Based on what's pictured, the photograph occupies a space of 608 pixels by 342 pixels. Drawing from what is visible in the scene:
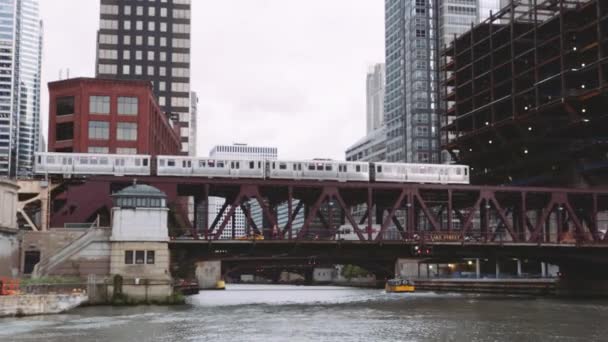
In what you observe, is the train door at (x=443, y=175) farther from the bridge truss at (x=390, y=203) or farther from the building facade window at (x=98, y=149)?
the building facade window at (x=98, y=149)

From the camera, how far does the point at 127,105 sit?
142 m

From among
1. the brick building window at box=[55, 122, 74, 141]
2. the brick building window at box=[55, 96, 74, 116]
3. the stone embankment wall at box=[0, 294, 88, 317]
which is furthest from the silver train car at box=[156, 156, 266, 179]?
the brick building window at box=[55, 122, 74, 141]

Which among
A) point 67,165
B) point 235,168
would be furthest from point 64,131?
point 235,168

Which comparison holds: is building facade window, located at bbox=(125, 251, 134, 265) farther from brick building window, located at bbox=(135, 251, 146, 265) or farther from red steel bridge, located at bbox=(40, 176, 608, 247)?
red steel bridge, located at bbox=(40, 176, 608, 247)

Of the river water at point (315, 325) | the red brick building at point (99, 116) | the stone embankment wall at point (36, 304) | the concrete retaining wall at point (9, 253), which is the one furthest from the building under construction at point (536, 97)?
the concrete retaining wall at point (9, 253)

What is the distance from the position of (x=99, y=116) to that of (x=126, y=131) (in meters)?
5.12

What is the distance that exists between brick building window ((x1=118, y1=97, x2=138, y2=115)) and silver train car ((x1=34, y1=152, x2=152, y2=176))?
41377 millimetres

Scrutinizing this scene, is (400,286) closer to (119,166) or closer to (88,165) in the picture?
(119,166)

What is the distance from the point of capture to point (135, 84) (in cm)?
14150

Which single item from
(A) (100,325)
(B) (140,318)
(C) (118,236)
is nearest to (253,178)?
(C) (118,236)

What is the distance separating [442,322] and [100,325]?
26.7 metres

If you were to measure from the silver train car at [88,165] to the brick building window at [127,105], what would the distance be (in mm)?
41377

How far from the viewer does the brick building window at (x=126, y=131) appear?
14175 cm

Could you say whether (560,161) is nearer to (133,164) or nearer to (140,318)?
(133,164)
